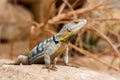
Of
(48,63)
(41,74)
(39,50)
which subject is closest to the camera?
(41,74)

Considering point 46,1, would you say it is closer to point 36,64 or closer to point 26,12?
point 26,12

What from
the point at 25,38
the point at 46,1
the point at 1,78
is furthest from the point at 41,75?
the point at 25,38

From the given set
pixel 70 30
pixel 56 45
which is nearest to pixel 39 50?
pixel 56 45

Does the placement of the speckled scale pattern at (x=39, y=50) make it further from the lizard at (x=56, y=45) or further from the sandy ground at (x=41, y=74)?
the sandy ground at (x=41, y=74)

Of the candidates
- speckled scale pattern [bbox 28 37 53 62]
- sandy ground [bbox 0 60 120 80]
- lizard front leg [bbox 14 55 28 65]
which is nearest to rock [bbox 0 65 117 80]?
sandy ground [bbox 0 60 120 80]

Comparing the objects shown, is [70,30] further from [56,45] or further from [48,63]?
[48,63]

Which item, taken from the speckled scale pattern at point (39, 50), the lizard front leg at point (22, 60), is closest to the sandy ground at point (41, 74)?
the speckled scale pattern at point (39, 50)
